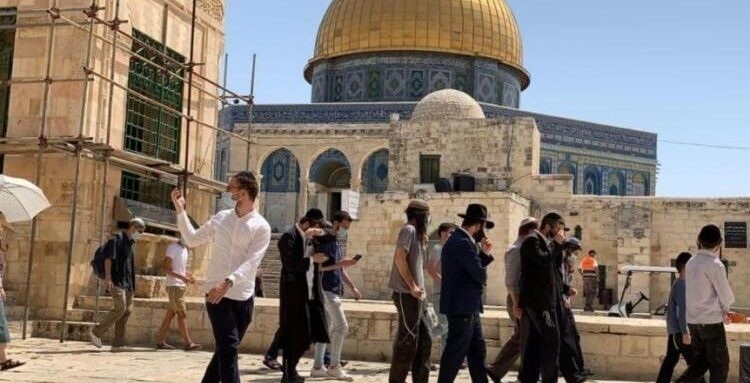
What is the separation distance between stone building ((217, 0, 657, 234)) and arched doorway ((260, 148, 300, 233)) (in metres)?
0.04

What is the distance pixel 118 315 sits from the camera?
827 centimetres

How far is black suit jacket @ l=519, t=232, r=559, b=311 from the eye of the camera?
5738 millimetres

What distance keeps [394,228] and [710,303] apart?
16444mm

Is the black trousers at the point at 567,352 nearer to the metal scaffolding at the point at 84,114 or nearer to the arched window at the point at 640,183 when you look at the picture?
the metal scaffolding at the point at 84,114

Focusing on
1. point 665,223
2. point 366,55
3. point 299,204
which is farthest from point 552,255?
point 366,55

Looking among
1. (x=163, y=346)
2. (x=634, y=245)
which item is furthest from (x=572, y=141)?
(x=163, y=346)

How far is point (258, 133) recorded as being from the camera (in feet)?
106

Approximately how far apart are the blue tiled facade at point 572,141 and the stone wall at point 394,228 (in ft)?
27.3

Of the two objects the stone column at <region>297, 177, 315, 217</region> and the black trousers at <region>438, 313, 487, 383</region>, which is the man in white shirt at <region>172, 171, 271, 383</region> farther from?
the stone column at <region>297, 177, 315, 217</region>

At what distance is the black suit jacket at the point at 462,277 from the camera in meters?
5.64

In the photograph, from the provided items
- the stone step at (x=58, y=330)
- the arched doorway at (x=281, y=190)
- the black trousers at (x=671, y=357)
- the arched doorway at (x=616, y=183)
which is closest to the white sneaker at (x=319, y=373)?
the black trousers at (x=671, y=357)

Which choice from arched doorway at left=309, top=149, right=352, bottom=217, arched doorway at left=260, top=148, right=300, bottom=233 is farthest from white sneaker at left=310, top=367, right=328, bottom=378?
arched doorway at left=260, top=148, right=300, bottom=233

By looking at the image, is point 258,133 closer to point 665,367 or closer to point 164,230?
point 164,230

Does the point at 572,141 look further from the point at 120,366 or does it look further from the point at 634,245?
the point at 120,366
